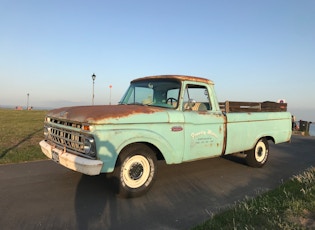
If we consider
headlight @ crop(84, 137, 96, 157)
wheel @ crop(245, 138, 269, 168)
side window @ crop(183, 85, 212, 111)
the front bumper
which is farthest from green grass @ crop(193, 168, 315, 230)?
wheel @ crop(245, 138, 269, 168)

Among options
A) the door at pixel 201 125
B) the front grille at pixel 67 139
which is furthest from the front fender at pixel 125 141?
the door at pixel 201 125

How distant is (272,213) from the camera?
154 inches

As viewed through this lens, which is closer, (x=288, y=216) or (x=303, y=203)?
(x=288, y=216)

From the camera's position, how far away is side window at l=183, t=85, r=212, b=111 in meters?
5.71

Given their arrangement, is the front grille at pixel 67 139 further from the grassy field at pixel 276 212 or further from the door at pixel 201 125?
the grassy field at pixel 276 212

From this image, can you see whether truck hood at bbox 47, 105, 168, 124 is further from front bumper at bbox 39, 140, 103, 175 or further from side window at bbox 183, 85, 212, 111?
side window at bbox 183, 85, 212, 111

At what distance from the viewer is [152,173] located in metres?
4.97

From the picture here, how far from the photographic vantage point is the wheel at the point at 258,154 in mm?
7402

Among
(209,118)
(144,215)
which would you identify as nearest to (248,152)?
(209,118)

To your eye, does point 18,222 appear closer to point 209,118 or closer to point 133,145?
point 133,145

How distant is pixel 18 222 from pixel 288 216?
→ 3460 mm

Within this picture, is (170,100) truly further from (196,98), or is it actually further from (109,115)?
(109,115)

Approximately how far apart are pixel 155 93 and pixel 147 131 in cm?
142

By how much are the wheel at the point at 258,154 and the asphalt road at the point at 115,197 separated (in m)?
0.19
